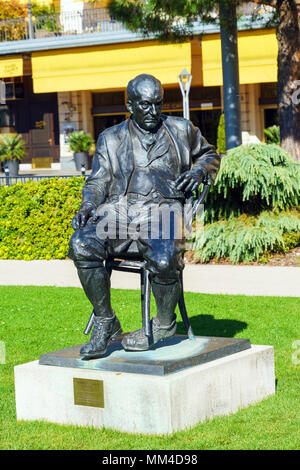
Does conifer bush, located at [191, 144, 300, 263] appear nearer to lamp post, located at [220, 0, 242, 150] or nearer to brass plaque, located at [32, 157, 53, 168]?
lamp post, located at [220, 0, 242, 150]

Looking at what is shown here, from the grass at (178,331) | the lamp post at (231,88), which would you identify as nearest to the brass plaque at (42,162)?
the lamp post at (231,88)

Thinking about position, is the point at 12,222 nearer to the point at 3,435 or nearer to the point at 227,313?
the point at 227,313

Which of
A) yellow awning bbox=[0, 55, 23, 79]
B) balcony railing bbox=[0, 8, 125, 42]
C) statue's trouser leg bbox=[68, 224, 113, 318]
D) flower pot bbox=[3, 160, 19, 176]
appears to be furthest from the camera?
balcony railing bbox=[0, 8, 125, 42]

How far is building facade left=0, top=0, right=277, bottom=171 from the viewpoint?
23156 mm

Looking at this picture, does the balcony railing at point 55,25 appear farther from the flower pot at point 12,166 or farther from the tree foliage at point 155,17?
the tree foliage at point 155,17

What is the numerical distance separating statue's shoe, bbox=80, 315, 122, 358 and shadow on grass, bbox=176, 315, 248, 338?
2.06 meters

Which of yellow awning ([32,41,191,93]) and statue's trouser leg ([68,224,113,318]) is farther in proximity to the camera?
yellow awning ([32,41,191,93])

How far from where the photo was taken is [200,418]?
484cm

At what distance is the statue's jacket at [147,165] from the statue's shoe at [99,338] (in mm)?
756

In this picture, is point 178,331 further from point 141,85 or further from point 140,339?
point 141,85

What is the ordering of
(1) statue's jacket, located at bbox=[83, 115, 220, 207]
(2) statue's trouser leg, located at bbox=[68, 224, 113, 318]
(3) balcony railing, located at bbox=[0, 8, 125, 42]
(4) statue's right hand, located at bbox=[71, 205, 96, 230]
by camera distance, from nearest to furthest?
(2) statue's trouser leg, located at bbox=[68, 224, 113, 318], (4) statue's right hand, located at bbox=[71, 205, 96, 230], (1) statue's jacket, located at bbox=[83, 115, 220, 207], (3) balcony railing, located at bbox=[0, 8, 125, 42]

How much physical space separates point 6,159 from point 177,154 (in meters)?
21.4

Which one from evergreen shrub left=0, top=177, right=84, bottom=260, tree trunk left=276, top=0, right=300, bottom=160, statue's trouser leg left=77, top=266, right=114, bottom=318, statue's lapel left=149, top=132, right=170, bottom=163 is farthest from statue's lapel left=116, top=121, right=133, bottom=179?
tree trunk left=276, top=0, right=300, bottom=160

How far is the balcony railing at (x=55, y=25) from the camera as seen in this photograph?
90.3 ft
